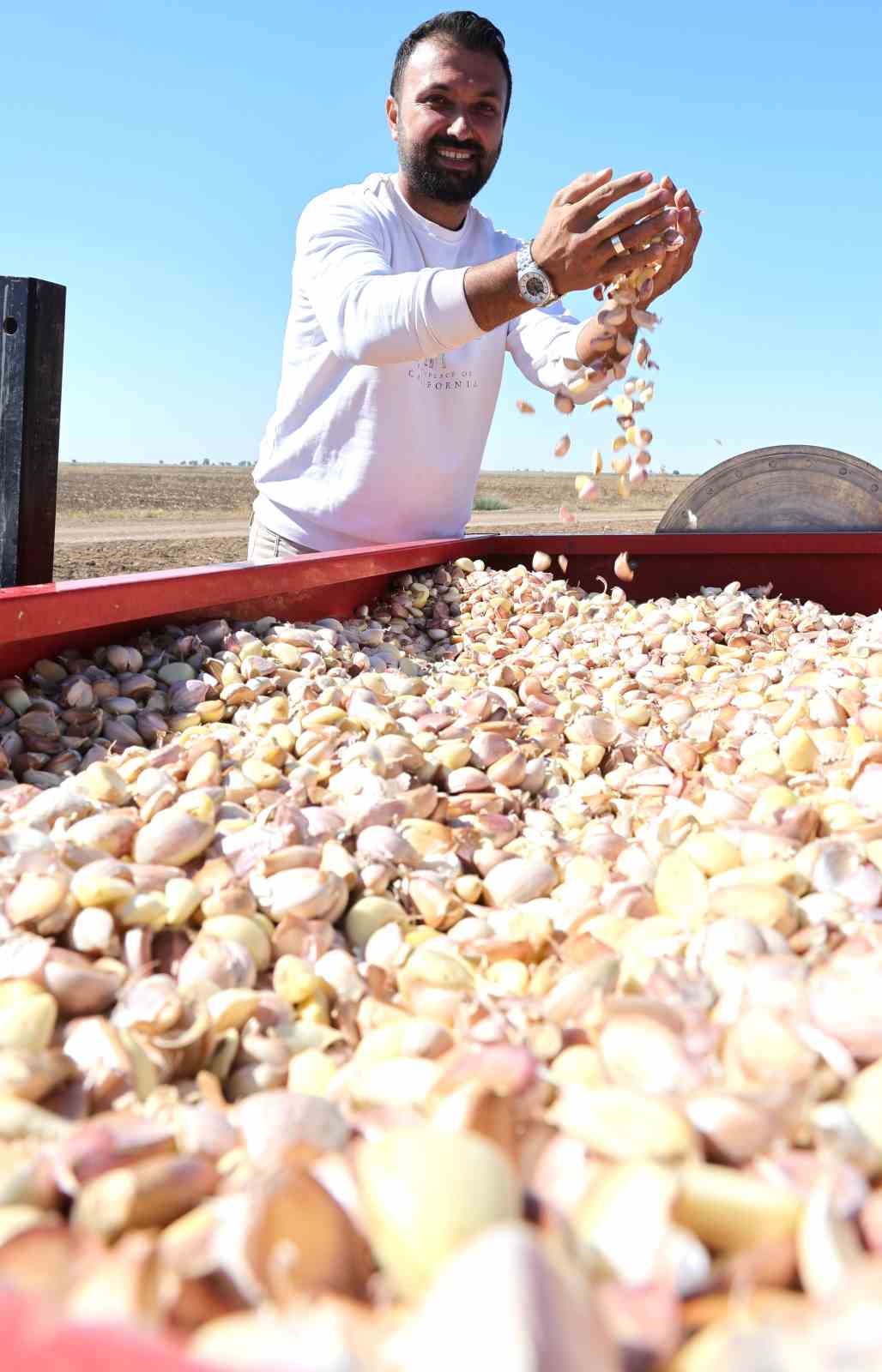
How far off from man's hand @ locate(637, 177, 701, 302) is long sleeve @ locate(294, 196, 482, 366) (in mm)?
416

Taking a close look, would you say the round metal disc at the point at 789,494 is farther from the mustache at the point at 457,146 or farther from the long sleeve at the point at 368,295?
the long sleeve at the point at 368,295

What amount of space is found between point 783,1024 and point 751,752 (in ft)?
2.49

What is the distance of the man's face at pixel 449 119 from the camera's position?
8.03 feet

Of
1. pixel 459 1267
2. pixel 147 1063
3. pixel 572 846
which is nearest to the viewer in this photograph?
pixel 459 1267

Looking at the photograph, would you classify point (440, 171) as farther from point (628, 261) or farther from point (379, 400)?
point (628, 261)

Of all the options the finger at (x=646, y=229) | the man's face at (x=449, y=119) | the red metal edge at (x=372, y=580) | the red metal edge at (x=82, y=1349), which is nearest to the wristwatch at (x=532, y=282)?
the finger at (x=646, y=229)

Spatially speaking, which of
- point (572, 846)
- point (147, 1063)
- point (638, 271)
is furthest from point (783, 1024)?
point (638, 271)

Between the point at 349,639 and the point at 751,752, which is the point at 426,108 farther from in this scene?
the point at 751,752

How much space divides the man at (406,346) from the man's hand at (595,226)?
17 centimetres

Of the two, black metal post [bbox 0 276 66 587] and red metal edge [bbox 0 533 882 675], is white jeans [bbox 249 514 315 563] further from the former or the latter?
black metal post [bbox 0 276 66 587]

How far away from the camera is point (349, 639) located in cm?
203

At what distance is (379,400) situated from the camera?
8.14ft

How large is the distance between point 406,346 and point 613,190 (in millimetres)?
456

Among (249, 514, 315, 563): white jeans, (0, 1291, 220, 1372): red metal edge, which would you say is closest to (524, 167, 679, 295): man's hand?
(249, 514, 315, 563): white jeans
